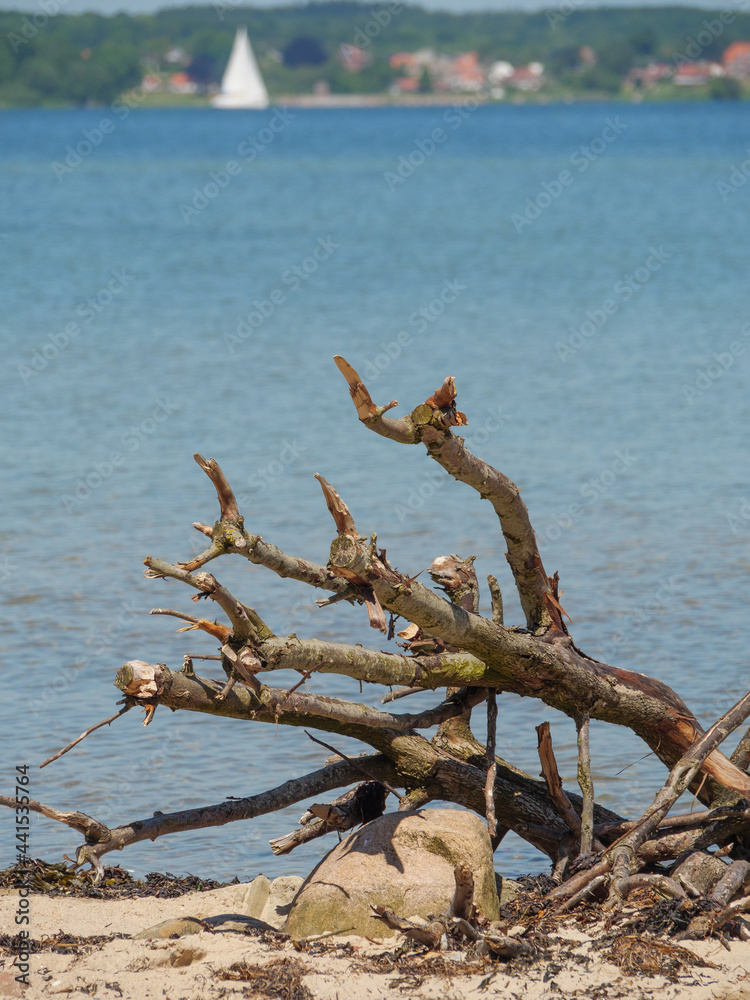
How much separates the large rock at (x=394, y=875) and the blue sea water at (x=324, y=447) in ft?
3.57

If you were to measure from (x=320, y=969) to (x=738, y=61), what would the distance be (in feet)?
629

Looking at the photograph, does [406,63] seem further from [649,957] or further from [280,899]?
[649,957]

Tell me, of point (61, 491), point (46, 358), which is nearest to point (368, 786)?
point (61, 491)

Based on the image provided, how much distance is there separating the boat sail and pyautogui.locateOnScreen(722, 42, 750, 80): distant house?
219ft

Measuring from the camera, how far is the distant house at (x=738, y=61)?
583 feet

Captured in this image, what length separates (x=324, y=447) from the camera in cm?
1501

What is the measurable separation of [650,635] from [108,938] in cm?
508

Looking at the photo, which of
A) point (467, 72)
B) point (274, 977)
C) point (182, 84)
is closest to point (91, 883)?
point (274, 977)

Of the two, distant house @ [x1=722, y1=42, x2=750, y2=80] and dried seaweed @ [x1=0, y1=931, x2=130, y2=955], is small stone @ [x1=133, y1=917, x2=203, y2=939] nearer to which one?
dried seaweed @ [x1=0, y1=931, x2=130, y2=955]

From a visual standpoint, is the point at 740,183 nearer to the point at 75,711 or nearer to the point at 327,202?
the point at 327,202

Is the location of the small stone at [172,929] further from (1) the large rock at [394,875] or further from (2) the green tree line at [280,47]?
(2) the green tree line at [280,47]

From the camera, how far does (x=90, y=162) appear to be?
7675 centimetres

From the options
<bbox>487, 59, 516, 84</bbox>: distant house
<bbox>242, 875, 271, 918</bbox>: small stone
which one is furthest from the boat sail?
<bbox>242, 875, 271, 918</bbox>: small stone

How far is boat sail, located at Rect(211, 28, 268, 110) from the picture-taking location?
153m
